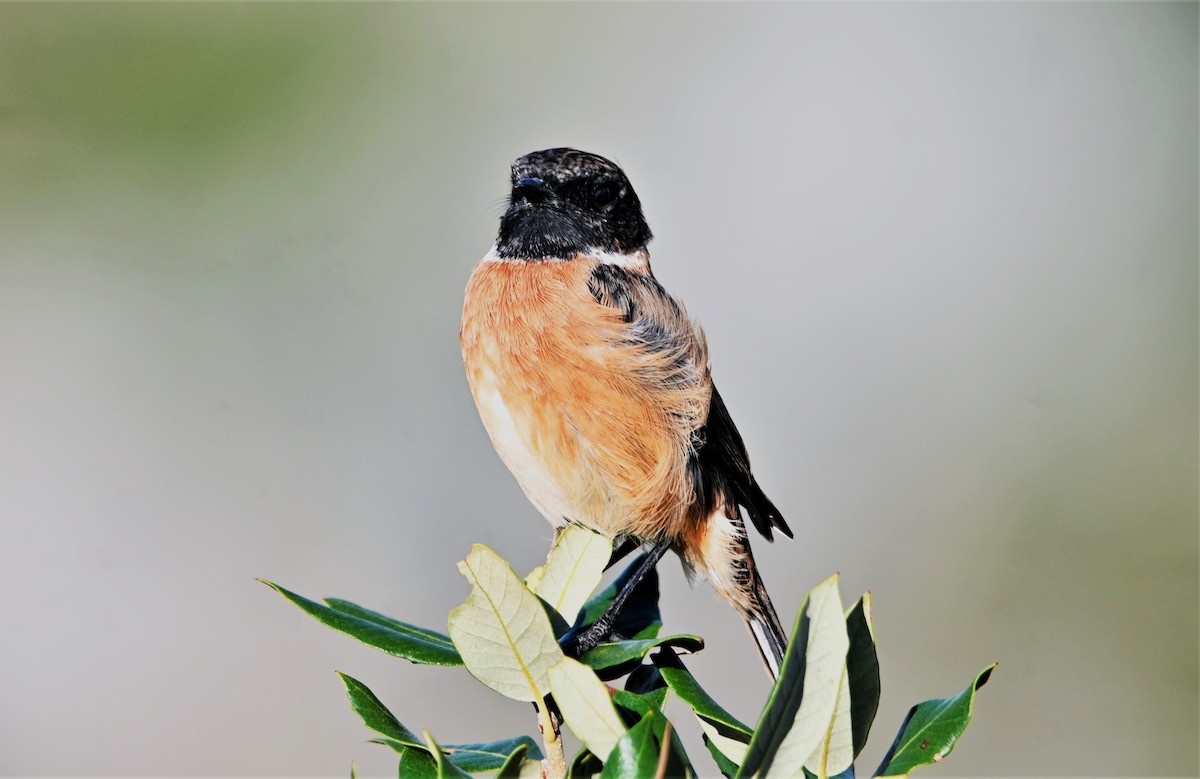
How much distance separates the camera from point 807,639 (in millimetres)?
1309

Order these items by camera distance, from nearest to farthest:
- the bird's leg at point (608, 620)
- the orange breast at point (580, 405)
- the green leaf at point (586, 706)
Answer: the green leaf at point (586, 706) < the bird's leg at point (608, 620) < the orange breast at point (580, 405)

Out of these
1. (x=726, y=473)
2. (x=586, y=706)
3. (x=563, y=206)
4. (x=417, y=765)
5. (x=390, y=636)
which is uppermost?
(x=563, y=206)

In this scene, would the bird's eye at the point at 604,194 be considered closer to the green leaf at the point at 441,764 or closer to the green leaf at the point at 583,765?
the green leaf at the point at 583,765

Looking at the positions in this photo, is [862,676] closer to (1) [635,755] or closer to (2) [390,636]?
(1) [635,755]

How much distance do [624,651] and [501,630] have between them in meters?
0.27

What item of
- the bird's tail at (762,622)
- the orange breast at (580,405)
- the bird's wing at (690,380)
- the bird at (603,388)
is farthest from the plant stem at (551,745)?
the bird's tail at (762,622)

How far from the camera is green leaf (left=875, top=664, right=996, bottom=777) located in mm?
1468

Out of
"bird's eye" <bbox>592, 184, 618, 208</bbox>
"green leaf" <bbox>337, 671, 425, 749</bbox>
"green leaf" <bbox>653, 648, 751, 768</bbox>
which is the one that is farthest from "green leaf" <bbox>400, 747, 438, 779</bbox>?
"bird's eye" <bbox>592, 184, 618, 208</bbox>

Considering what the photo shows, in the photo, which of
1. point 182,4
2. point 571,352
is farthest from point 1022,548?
point 182,4

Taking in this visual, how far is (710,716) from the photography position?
1.52 m

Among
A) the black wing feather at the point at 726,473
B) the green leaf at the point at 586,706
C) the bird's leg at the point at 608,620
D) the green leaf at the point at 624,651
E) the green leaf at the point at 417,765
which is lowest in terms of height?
the green leaf at the point at 417,765

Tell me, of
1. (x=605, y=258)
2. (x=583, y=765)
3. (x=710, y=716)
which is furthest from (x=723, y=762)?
(x=605, y=258)

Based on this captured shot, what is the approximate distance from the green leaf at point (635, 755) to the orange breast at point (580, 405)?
1759 mm

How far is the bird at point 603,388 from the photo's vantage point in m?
3.01
